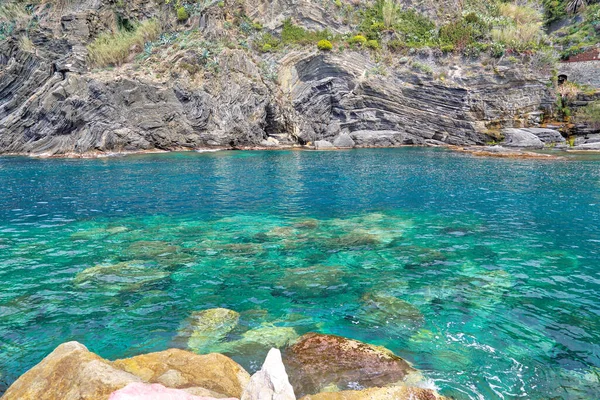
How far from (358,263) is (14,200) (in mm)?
20977

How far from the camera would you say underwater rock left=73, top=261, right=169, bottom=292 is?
1010 cm

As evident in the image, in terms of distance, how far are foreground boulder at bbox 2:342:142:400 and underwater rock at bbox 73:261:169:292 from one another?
16.7 ft

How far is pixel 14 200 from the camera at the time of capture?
21.7m

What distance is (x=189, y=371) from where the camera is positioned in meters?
5.59

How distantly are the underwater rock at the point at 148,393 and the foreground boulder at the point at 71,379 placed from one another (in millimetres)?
208

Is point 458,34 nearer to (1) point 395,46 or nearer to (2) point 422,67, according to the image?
(1) point 395,46

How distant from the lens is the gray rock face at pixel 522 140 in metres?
51.7

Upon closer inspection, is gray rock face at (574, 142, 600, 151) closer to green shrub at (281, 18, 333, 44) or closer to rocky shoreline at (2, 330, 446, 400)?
green shrub at (281, 18, 333, 44)

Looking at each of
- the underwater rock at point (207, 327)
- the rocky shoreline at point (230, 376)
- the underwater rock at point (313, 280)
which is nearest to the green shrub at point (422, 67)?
the underwater rock at point (313, 280)

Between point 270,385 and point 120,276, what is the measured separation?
7914 mm

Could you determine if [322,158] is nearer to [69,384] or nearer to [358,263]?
[358,263]

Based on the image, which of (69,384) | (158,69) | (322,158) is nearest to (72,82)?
(158,69)

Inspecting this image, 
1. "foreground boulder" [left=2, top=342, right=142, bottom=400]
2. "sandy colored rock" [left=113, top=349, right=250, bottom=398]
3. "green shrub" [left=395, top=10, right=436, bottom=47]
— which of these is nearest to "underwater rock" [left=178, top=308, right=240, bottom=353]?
"sandy colored rock" [left=113, top=349, right=250, bottom=398]

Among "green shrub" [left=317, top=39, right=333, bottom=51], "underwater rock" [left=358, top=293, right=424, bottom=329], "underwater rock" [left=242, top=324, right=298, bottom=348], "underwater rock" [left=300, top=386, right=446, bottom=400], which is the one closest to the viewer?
"underwater rock" [left=300, top=386, right=446, bottom=400]
